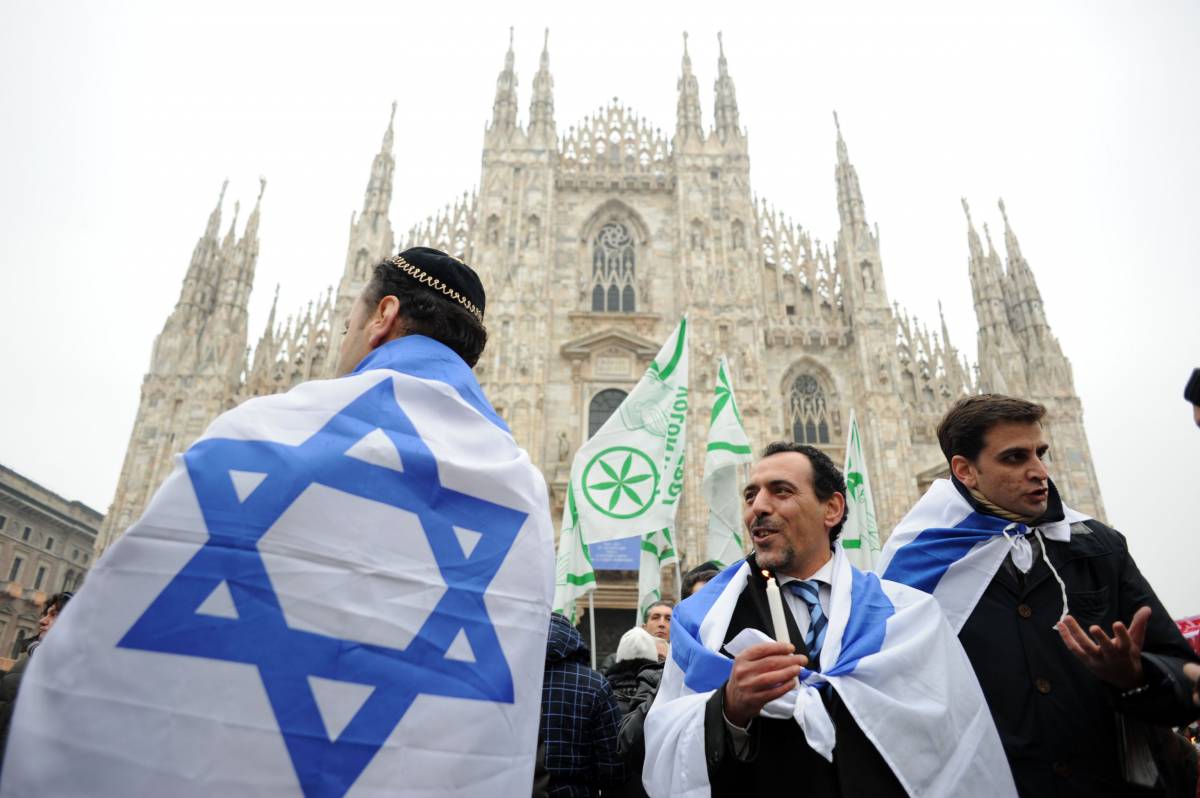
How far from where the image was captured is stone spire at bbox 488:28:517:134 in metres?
22.3

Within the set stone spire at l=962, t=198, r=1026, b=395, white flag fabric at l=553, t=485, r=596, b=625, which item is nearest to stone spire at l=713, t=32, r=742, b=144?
stone spire at l=962, t=198, r=1026, b=395

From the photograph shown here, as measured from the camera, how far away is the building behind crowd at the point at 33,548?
3052cm

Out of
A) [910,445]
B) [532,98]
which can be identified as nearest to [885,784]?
[910,445]

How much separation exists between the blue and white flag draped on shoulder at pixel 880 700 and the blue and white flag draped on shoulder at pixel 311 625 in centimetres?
80

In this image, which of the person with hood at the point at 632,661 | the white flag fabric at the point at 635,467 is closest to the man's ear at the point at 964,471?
the person with hood at the point at 632,661

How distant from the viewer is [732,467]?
8344 millimetres

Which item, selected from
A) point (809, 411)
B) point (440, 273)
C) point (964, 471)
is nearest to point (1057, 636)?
point (964, 471)

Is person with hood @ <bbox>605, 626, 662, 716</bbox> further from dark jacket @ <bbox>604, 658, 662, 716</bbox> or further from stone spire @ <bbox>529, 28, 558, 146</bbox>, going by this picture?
stone spire @ <bbox>529, 28, 558, 146</bbox>

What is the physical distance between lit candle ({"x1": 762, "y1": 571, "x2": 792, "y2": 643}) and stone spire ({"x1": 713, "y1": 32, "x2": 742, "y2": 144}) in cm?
2228

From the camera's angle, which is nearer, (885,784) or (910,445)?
(885,784)

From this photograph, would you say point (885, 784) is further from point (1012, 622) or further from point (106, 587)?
point (106, 587)

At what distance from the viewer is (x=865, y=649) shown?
2086 mm

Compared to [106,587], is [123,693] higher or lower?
lower

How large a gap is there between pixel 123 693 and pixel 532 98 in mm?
23967
